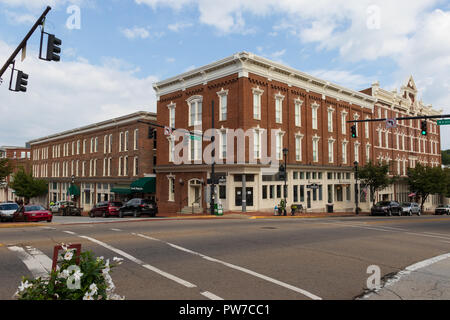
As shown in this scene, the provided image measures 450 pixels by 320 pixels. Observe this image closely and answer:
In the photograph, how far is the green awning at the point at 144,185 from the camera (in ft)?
127

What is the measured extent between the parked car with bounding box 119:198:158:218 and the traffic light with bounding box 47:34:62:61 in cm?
1843

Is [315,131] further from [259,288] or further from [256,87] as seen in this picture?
[259,288]

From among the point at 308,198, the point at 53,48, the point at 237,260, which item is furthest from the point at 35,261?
the point at 308,198

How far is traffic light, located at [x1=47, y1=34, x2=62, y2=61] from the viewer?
1188 centimetres

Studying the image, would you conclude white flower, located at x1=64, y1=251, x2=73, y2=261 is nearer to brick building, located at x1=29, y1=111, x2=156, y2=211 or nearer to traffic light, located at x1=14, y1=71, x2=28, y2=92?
traffic light, located at x1=14, y1=71, x2=28, y2=92

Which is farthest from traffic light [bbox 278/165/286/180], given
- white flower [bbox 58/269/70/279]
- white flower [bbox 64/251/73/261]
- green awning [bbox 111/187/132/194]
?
white flower [bbox 58/269/70/279]

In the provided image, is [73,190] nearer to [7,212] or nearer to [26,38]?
[7,212]

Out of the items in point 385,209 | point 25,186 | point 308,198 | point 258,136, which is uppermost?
point 258,136

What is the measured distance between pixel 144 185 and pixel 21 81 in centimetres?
2643

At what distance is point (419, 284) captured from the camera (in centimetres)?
719

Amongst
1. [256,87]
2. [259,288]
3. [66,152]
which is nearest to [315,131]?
[256,87]

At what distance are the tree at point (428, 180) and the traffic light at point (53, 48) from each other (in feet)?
166

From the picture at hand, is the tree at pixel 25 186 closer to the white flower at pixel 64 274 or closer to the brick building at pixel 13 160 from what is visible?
the brick building at pixel 13 160

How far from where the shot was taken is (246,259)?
9.20 meters
